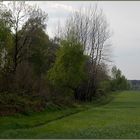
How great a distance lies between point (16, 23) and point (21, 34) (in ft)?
6.68

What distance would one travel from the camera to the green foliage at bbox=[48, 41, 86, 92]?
57688 mm

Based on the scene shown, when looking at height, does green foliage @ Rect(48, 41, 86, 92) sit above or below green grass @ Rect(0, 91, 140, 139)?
above

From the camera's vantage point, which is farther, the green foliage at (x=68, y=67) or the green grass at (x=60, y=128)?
the green foliage at (x=68, y=67)

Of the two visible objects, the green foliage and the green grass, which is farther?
the green foliage

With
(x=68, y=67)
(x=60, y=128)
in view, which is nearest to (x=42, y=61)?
(x=68, y=67)

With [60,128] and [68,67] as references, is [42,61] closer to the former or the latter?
[68,67]

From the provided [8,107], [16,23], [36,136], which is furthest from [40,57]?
[36,136]

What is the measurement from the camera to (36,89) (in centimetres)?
4731

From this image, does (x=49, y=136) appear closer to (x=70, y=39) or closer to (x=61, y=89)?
(x=61, y=89)

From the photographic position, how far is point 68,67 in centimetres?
5838

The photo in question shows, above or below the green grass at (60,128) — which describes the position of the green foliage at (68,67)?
above

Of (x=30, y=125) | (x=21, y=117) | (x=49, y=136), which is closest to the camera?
(x=49, y=136)

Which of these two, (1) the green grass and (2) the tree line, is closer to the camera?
(1) the green grass

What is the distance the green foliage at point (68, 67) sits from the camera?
57688 mm
